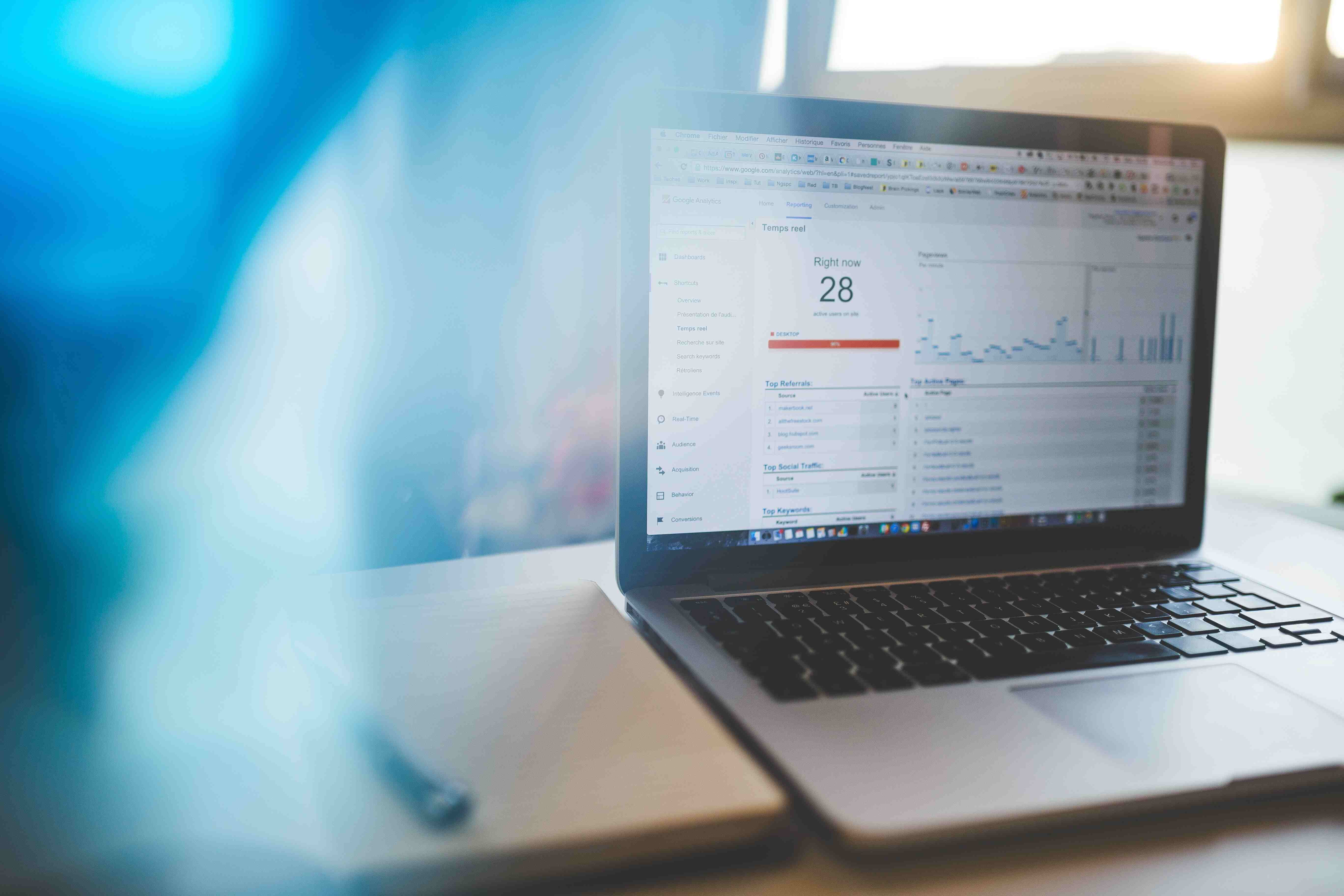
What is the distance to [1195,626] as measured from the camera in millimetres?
578

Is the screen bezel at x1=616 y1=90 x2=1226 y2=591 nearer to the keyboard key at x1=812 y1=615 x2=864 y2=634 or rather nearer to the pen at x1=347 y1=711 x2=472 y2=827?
the keyboard key at x1=812 y1=615 x2=864 y2=634

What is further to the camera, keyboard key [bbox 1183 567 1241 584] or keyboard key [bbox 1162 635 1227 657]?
keyboard key [bbox 1183 567 1241 584]

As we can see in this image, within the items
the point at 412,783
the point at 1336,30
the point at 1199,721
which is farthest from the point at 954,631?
the point at 1336,30

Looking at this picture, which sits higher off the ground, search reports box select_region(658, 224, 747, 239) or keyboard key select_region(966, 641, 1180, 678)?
search reports box select_region(658, 224, 747, 239)

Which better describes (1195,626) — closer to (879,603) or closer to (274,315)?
(879,603)

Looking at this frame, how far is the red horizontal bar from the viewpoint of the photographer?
0.64 metres

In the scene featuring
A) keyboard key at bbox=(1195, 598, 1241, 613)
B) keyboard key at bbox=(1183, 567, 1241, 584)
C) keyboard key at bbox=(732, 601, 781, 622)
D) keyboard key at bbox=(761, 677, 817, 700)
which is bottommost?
keyboard key at bbox=(761, 677, 817, 700)

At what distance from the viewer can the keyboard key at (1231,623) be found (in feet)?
1.89

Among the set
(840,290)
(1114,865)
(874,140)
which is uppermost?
(874,140)

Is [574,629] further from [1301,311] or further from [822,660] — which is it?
[1301,311]

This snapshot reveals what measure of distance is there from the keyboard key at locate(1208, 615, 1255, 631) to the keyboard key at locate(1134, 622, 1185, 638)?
0.12ft

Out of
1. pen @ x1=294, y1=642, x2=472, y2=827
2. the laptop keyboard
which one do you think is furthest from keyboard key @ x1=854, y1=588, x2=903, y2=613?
pen @ x1=294, y1=642, x2=472, y2=827

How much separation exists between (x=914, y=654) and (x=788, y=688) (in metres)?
0.09

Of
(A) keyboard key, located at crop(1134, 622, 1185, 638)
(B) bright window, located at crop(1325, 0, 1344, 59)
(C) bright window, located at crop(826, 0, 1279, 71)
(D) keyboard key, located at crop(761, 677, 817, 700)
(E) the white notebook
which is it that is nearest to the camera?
(E) the white notebook
